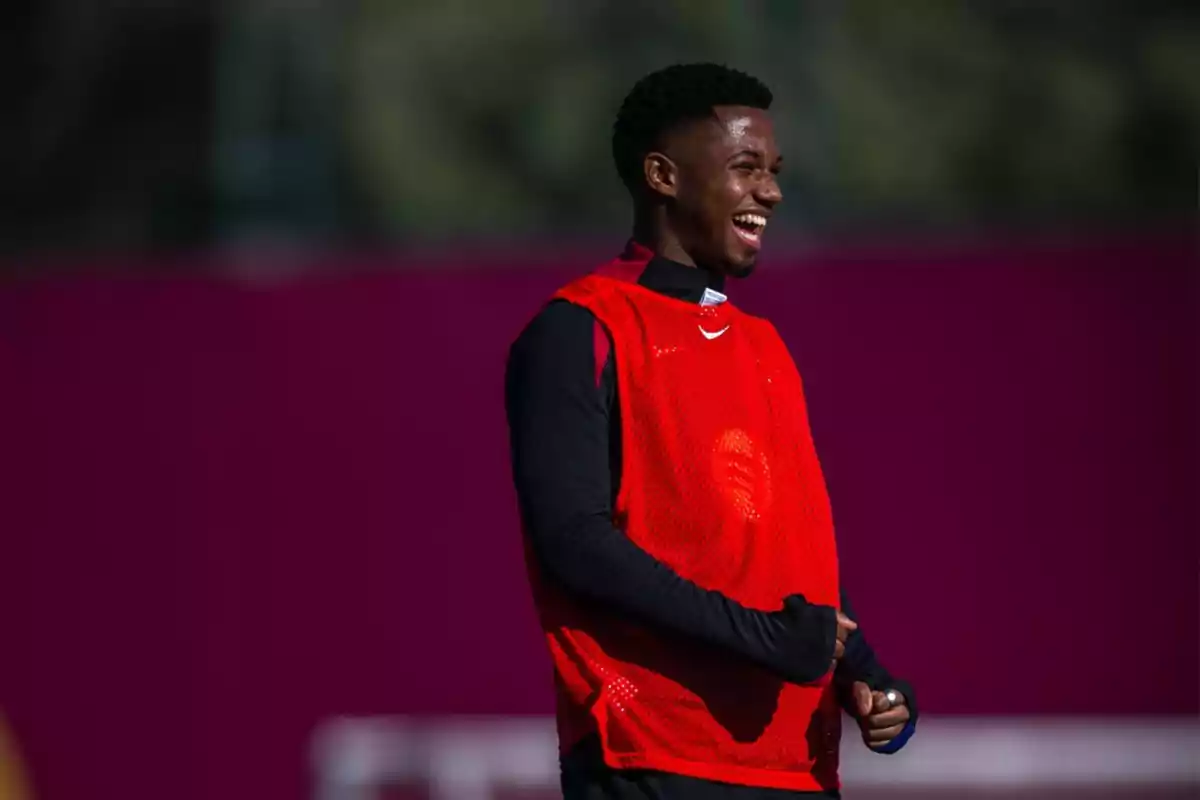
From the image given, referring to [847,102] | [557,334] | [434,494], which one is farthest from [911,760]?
[557,334]

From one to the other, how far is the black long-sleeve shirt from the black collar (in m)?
0.14

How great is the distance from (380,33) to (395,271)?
3.02m

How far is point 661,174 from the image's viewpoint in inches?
116

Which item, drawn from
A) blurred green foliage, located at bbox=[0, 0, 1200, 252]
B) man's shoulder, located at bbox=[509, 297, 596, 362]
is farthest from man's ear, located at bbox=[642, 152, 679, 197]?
blurred green foliage, located at bbox=[0, 0, 1200, 252]

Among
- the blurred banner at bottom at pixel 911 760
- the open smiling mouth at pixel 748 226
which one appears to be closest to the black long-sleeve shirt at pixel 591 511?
the open smiling mouth at pixel 748 226

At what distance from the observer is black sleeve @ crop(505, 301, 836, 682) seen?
105 inches

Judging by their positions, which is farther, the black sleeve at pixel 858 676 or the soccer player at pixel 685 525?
the black sleeve at pixel 858 676

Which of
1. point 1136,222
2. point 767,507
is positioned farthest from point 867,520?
point 767,507

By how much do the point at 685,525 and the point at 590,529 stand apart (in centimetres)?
14

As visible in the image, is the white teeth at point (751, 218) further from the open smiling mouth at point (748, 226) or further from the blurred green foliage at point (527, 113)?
the blurred green foliage at point (527, 113)

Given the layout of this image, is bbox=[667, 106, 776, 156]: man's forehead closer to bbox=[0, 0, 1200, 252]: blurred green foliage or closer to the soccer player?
the soccer player

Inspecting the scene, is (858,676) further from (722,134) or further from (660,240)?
(722,134)

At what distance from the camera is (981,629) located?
6.54 meters

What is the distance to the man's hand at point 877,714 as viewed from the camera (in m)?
2.89
